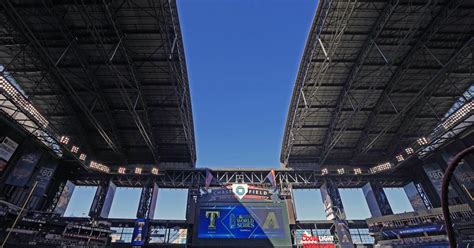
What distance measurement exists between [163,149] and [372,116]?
106 ft

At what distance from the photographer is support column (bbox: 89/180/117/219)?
35094 mm

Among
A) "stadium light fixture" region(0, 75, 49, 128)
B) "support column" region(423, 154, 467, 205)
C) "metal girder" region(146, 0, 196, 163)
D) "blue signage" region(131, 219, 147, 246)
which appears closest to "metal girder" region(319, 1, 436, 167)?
"support column" region(423, 154, 467, 205)

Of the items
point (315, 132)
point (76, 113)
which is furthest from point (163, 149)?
point (315, 132)

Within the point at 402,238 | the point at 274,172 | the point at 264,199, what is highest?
the point at 274,172

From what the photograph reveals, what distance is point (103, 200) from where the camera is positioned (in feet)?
119

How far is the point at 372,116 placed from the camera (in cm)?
3472

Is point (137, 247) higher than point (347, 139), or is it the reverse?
point (347, 139)

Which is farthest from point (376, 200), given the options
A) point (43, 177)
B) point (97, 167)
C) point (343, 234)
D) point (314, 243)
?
point (43, 177)

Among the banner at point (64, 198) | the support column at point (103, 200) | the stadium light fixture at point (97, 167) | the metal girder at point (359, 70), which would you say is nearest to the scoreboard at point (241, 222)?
the metal girder at point (359, 70)

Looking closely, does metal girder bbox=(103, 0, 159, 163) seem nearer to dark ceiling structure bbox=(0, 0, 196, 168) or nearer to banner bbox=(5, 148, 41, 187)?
dark ceiling structure bbox=(0, 0, 196, 168)

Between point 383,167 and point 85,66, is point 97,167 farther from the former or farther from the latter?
point 383,167

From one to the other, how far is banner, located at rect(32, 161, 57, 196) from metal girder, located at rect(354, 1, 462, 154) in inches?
1788

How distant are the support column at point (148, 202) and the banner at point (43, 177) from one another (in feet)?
40.6

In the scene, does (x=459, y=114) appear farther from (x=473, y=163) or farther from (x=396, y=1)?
(x=396, y=1)
